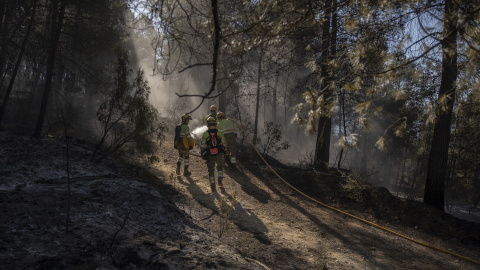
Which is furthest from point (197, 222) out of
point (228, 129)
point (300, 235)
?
point (228, 129)

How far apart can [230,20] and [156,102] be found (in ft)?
124

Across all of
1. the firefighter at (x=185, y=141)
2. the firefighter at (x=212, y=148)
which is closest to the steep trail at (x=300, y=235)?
the firefighter at (x=212, y=148)

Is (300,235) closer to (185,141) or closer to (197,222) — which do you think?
(197,222)

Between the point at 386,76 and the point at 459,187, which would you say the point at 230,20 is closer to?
the point at 386,76

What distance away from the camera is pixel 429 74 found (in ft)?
27.7

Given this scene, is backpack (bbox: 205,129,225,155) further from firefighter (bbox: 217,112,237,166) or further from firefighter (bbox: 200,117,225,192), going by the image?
firefighter (bbox: 217,112,237,166)

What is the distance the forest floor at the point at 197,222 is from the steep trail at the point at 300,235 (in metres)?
0.02

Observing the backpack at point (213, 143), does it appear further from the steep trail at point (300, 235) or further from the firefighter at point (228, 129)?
the firefighter at point (228, 129)

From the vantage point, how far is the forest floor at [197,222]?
3.48 metres

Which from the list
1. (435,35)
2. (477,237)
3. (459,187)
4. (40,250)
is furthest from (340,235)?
(459,187)

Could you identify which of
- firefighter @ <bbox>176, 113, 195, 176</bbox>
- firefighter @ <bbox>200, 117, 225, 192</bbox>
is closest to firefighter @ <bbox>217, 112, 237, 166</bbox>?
firefighter @ <bbox>176, 113, 195, 176</bbox>

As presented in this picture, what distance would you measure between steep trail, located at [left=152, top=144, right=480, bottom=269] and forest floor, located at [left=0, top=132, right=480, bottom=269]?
0.02m

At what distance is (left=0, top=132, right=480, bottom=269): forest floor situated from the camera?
11.4 feet

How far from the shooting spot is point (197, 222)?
20.8ft
